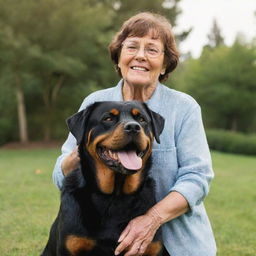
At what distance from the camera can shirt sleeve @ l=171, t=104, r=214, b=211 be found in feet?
11.4

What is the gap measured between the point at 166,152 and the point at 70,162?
0.73 meters

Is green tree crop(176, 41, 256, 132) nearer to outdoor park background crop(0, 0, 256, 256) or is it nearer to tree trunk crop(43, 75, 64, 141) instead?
outdoor park background crop(0, 0, 256, 256)

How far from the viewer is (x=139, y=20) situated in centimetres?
391

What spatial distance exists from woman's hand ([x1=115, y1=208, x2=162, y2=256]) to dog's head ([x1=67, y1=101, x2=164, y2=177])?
0.36 m

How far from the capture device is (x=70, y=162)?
3.60m

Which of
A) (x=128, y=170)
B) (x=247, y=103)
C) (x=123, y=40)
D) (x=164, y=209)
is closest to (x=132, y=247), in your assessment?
(x=164, y=209)

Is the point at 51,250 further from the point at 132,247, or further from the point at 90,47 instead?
the point at 90,47

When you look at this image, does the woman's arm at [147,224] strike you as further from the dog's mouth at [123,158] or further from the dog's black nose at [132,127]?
the dog's black nose at [132,127]

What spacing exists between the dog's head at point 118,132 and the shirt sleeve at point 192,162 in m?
0.29

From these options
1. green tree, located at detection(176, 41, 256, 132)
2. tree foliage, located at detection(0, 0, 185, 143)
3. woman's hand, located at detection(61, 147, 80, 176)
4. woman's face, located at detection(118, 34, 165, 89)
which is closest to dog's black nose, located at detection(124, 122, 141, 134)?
woman's hand, located at detection(61, 147, 80, 176)

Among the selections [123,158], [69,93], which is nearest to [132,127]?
[123,158]

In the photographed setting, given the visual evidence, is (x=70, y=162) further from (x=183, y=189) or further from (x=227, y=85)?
(x=227, y=85)

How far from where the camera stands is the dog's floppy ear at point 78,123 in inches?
130

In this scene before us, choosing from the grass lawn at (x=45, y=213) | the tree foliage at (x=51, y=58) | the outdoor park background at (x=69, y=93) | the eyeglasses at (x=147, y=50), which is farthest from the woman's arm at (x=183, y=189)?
the tree foliage at (x=51, y=58)
